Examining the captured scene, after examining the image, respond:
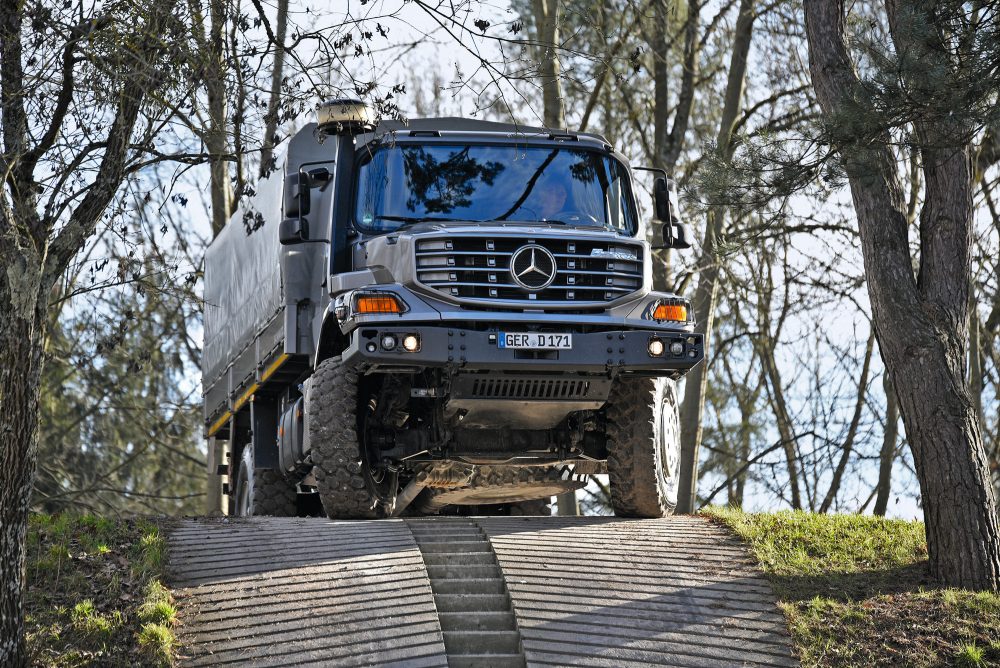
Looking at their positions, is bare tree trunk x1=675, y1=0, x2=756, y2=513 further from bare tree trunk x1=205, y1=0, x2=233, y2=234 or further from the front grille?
bare tree trunk x1=205, y1=0, x2=233, y2=234

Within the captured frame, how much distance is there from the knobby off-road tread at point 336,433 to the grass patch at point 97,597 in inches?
55.3

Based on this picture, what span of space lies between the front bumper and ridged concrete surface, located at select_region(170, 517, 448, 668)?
51.1 inches

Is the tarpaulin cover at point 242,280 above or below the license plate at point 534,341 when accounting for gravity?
above

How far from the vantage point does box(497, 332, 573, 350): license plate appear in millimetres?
9938

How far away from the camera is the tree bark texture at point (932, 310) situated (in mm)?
9633

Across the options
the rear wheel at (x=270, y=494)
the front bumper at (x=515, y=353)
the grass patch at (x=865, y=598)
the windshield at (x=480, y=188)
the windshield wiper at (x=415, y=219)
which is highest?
the windshield at (x=480, y=188)

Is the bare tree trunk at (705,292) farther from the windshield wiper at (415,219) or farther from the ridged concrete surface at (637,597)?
the ridged concrete surface at (637,597)

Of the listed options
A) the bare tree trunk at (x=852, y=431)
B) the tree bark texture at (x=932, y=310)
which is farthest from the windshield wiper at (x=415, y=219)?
the bare tree trunk at (x=852, y=431)

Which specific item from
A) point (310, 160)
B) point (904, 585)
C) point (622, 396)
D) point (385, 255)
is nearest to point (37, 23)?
point (385, 255)

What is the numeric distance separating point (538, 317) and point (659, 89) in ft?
39.7

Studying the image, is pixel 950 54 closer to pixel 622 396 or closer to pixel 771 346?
pixel 622 396

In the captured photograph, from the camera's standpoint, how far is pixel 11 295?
315 inches

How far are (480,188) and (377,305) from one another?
1638 mm

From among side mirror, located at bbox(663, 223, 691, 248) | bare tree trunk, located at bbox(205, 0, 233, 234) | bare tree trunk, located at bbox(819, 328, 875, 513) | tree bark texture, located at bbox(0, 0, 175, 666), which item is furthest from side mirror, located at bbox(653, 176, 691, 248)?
bare tree trunk, located at bbox(819, 328, 875, 513)
